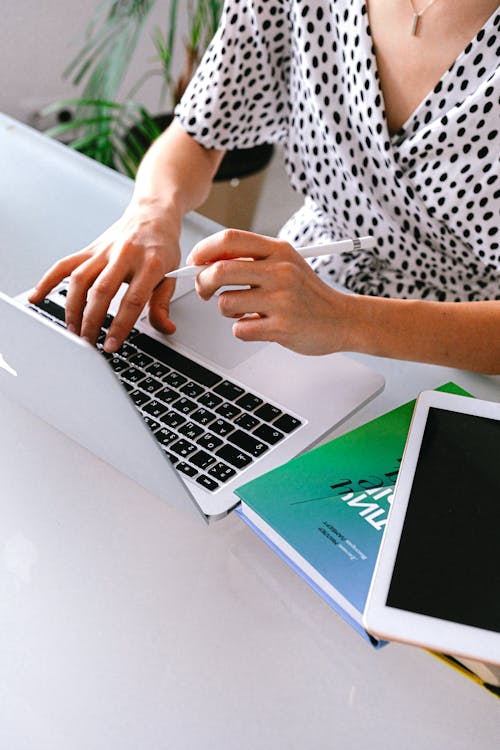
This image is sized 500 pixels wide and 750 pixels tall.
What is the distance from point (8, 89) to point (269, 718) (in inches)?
76.5

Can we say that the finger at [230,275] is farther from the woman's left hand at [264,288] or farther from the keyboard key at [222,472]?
the keyboard key at [222,472]

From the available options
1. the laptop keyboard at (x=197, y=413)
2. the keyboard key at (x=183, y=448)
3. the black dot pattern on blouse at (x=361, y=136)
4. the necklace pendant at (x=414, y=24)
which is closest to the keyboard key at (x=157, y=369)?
the laptop keyboard at (x=197, y=413)

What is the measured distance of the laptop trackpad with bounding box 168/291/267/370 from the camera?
2.75ft

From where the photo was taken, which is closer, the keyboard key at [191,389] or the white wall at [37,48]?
the keyboard key at [191,389]

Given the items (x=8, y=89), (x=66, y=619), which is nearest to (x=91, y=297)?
(x=66, y=619)

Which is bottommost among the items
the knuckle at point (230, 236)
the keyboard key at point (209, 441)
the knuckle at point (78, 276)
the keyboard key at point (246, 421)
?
the keyboard key at point (246, 421)

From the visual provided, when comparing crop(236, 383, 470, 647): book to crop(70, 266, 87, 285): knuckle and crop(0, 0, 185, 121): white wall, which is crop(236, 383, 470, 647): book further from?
crop(0, 0, 185, 121): white wall

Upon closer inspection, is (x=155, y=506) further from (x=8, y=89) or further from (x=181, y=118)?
(x=8, y=89)

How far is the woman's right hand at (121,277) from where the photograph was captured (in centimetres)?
82

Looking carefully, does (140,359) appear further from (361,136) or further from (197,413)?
(361,136)

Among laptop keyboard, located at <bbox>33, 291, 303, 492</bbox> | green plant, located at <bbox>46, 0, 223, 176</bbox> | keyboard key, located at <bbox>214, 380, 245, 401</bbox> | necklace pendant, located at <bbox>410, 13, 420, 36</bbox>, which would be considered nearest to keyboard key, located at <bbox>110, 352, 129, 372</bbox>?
laptop keyboard, located at <bbox>33, 291, 303, 492</bbox>

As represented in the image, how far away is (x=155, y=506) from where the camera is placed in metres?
0.70

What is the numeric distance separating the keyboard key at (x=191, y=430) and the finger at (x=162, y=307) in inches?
5.9

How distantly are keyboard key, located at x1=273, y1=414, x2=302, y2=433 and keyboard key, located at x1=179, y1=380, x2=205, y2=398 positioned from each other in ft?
0.28
